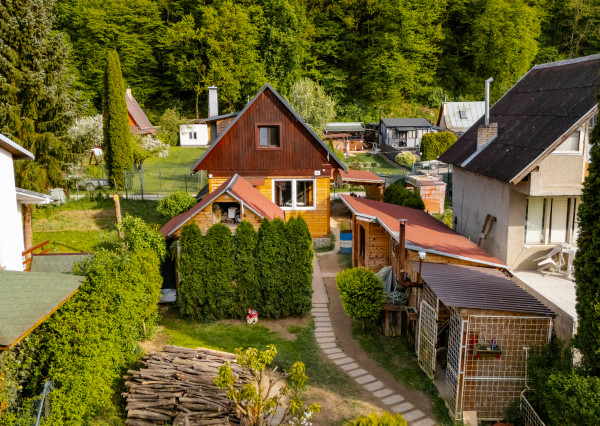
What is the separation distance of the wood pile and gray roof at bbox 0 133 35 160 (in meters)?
6.47

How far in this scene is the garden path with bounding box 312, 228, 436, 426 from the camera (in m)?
11.0

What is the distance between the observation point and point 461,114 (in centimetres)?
5375

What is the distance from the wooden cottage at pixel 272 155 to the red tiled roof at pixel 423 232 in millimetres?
4082

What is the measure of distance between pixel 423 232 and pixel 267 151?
909 cm

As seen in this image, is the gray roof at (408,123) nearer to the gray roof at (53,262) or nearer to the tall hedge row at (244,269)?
the tall hedge row at (244,269)

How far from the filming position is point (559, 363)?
9445 millimetres

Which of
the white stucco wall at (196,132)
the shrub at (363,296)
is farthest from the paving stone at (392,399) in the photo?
the white stucco wall at (196,132)

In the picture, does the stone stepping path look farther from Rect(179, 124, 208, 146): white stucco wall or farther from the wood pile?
Rect(179, 124, 208, 146): white stucco wall

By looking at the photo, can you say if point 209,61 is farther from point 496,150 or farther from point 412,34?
point 496,150

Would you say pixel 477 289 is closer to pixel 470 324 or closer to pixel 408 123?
pixel 470 324

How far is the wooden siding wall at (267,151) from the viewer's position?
73.8 feet

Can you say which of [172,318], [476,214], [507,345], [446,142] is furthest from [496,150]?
[446,142]

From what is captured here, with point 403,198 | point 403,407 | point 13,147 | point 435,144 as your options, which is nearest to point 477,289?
point 403,407

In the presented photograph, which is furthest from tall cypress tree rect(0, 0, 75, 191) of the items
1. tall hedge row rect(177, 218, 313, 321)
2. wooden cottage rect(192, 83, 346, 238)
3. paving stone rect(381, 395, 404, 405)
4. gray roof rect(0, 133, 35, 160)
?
paving stone rect(381, 395, 404, 405)
